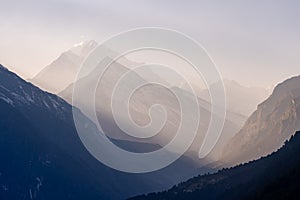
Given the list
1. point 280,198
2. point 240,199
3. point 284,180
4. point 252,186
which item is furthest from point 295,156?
point 280,198

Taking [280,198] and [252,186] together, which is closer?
[280,198]

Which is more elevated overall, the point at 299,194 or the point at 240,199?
the point at 299,194

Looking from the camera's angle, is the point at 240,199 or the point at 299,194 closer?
the point at 299,194

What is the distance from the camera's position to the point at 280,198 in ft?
403

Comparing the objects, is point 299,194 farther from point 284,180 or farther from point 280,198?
point 284,180

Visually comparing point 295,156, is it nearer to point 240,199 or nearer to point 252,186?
point 252,186

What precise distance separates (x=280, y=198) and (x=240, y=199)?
5416 centimetres

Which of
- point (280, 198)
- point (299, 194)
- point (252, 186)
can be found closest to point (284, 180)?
point (280, 198)

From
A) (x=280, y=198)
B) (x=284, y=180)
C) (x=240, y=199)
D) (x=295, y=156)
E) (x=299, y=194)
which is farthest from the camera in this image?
(x=295, y=156)

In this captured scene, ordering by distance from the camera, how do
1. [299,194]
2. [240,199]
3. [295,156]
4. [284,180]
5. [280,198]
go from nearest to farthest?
[299,194]
[280,198]
[284,180]
[240,199]
[295,156]

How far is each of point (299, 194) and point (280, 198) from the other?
32.0ft

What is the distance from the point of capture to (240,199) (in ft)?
577

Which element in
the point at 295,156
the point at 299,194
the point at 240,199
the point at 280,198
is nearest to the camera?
the point at 299,194

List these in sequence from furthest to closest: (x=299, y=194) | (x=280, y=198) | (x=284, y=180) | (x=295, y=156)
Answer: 1. (x=295, y=156)
2. (x=284, y=180)
3. (x=280, y=198)
4. (x=299, y=194)
